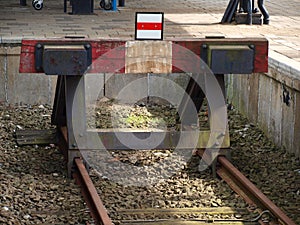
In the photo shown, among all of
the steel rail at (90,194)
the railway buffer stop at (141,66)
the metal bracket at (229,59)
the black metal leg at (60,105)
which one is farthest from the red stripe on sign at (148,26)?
the steel rail at (90,194)

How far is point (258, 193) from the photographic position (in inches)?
216

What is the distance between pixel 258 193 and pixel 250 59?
115 cm

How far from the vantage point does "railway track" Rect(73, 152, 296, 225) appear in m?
5.10

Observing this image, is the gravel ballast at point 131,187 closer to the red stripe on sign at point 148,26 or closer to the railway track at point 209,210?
the railway track at point 209,210

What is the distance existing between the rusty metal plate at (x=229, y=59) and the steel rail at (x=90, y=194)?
3.84 feet

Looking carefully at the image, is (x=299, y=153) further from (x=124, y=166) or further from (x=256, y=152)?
(x=124, y=166)

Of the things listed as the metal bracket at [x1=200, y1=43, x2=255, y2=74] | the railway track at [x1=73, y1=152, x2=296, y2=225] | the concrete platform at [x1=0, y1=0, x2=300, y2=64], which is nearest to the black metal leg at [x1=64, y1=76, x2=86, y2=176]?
the railway track at [x1=73, y1=152, x2=296, y2=225]

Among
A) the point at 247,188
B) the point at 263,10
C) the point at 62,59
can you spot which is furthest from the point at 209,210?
the point at 263,10

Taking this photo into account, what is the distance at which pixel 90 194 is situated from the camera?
5445 millimetres

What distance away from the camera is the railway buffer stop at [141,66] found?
6.06 meters

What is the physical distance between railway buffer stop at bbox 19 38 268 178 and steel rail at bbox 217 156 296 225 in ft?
0.52

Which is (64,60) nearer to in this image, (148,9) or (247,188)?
(247,188)

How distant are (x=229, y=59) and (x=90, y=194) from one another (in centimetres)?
148

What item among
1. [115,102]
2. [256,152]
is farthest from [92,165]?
[115,102]
